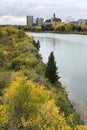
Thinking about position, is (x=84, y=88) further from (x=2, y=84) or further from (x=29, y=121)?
(x=29, y=121)

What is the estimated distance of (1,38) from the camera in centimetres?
9075

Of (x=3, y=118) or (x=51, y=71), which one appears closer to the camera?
(x=3, y=118)

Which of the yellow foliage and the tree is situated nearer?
the yellow foliage

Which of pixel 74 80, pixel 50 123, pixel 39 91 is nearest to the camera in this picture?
pixel 50 123

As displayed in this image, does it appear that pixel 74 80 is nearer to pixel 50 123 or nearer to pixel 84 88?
pixel 84 88

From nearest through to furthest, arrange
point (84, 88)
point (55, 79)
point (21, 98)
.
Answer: point (21, 98), point (55, 79), point (84, 88)

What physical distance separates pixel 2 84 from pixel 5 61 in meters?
18.8

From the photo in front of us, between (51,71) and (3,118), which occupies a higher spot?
(3,118)

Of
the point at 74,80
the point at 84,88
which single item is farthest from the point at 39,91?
the point at 74,80

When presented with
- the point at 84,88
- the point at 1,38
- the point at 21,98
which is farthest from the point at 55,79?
the point at 1,38

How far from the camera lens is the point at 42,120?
20.8 metres

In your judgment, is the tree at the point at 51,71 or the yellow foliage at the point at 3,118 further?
the tree at the point at 51,71

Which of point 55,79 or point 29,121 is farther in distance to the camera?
point 55,79

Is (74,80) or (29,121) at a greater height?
(29,121)
